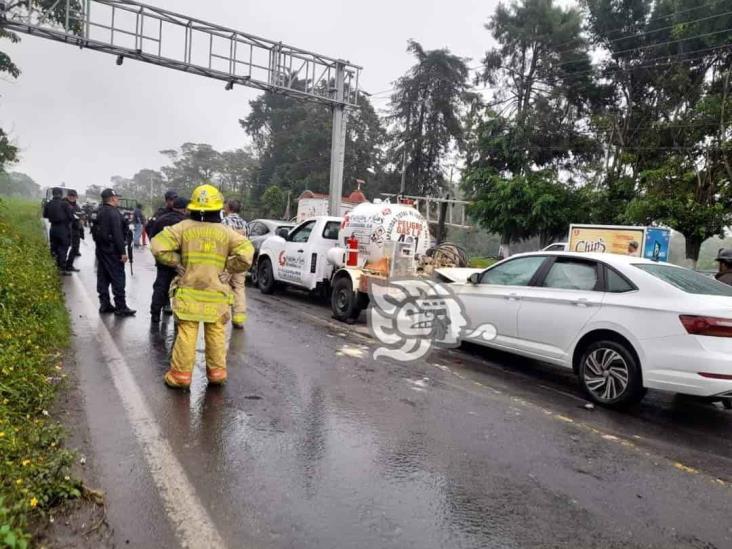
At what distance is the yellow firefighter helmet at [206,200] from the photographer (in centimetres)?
471

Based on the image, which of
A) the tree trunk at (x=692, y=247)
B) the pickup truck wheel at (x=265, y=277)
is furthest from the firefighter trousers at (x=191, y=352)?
the tree trunk at (x=692, y=247)

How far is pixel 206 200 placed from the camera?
4723 mm

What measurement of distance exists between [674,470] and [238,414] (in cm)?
328

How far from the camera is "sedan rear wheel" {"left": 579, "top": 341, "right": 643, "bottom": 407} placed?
503 cm

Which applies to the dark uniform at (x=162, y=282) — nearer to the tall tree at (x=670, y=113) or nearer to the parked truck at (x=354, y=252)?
the parked truck at (x=354, y=252)

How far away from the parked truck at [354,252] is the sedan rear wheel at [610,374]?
11.2ft

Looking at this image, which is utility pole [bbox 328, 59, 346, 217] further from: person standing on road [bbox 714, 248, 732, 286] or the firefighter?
the firefighter

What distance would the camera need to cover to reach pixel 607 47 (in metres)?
25.2

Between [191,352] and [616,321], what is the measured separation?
4.00 meters

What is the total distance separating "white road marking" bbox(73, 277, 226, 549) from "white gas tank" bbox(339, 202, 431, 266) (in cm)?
460

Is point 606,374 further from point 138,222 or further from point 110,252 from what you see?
point 138,222

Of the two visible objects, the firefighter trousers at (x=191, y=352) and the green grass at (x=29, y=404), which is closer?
the green grass at (x=29, y=404)

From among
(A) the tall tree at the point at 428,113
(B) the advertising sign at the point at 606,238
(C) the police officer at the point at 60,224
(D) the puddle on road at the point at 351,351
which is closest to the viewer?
(D) the puddle on road at the point at 351,351

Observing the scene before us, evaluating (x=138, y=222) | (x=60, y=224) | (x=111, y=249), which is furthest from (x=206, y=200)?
(x=138, y=222)
